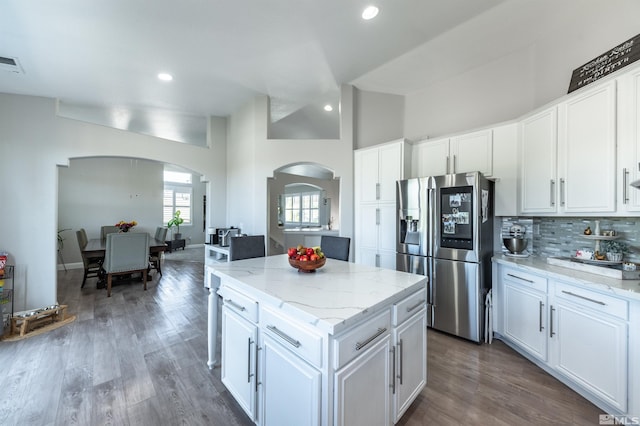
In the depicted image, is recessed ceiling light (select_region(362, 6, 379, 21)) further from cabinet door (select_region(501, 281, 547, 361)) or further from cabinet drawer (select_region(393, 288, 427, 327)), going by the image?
cabinet door (select_region(501, 281, 547, 361))

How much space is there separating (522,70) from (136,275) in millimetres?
7461

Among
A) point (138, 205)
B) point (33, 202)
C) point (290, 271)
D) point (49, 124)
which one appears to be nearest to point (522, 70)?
point (290, 271)

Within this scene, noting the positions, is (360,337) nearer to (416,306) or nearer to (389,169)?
(416,306)

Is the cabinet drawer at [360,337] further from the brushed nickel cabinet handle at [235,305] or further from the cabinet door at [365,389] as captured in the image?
the brushed nickel cabinet handle at [235,305]

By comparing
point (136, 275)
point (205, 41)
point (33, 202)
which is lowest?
point (136, 275)

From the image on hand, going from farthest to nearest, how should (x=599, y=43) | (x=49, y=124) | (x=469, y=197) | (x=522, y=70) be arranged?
(x=49, y=124) → (x=522, y=70) → (x=469, y=197) → (x=599, y=43)

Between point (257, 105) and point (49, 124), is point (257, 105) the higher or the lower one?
the higher one

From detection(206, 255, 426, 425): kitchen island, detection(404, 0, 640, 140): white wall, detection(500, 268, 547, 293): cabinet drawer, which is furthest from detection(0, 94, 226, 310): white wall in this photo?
detection(500, 268, 547, 293): cabinet drawer

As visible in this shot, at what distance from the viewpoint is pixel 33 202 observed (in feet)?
11.2

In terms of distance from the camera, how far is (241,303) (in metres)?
1.62

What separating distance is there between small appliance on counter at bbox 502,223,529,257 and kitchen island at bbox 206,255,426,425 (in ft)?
5.23

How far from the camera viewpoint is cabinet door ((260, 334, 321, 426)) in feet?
3.68

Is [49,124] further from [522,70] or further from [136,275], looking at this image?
[522,70]

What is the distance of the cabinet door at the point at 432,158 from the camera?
10.5 ft
